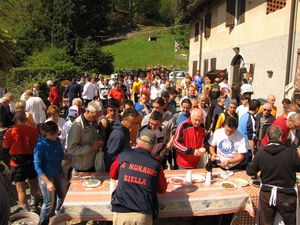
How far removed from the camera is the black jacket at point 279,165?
12.9 ft

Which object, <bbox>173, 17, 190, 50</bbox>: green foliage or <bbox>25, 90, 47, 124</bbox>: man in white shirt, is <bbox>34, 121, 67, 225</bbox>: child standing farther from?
<bbox>173, 17, 190, 50</bbox>: green foliage

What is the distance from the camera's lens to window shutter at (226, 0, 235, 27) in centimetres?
1393

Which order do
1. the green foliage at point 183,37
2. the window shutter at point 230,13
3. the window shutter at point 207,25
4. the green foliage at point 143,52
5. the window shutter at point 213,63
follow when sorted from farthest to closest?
the green foliage at point 143,52, the green foliage at point 183,37, the window shutter at point 207,25, the window shutter at point 213,63, the window shutter at point 230,13

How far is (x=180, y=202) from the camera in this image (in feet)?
13.5

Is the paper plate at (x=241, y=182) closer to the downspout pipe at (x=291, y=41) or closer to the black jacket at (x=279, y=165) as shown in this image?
the black jacket at (x=279, y=165)

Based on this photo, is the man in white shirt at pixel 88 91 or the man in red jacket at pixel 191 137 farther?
the man in white shirt at pixel 88 91

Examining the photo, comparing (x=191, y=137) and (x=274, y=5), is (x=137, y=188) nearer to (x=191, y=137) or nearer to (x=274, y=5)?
(x=191, y=137)

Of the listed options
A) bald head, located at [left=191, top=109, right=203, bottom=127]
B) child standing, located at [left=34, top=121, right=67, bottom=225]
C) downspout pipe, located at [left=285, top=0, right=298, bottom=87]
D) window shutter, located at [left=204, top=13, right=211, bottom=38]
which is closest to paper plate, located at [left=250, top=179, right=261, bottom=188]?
bald head, located at [left=191, top=109, right=203, bottom=127]

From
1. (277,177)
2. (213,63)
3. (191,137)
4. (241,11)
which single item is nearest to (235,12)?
(241,11)

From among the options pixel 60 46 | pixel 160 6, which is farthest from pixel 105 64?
pixel 160 6

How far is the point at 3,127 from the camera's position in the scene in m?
8.02

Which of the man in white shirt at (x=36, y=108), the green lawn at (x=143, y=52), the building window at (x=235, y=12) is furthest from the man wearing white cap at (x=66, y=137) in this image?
the green lawn at (x=143, y=52)

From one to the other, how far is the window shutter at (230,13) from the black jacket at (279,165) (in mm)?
11121

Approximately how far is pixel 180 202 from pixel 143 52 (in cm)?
5530
